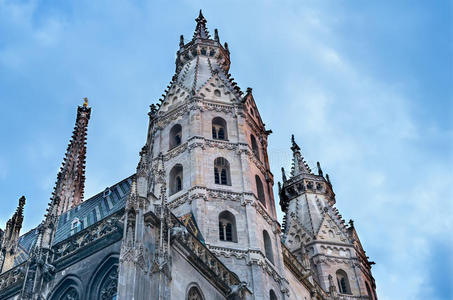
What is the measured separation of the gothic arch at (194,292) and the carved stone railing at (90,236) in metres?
2.63

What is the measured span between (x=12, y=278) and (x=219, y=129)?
443 inches

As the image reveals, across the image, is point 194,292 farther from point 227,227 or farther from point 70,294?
point 227,227

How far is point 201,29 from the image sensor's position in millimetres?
39312

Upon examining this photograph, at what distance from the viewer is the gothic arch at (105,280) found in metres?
18.8

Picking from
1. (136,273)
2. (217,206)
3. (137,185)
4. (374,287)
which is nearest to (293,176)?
(374,287)

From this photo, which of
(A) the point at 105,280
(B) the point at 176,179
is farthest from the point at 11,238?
(A) the point at 105,280

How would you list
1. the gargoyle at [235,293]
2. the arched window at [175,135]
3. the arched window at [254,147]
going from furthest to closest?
the arched window at [254,147]
the arched window at [175,135]
the gargoyle at [235,293]

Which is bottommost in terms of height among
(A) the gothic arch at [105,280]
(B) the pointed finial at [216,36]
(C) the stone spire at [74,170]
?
(A) the gothic arch at [105,280]

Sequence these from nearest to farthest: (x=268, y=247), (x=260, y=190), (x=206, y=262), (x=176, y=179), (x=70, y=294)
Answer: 1. (x=70, y=294)
2. (x=206, y=262)
3. (x=268, y=247)
4. (x=176, y=179)
5. (x=260, y=190)

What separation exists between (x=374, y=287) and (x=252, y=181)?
1451cm

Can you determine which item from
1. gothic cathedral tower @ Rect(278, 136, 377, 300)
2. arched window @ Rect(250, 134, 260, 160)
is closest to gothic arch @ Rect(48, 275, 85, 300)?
arched window @ Rect(250, 134, 260, 160)

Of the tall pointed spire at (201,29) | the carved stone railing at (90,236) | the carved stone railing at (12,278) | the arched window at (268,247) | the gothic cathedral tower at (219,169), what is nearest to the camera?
the carved stone railing at (90,236)

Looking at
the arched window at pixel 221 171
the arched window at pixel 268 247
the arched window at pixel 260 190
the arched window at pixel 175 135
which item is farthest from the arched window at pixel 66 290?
the arched window at pixel 175 135

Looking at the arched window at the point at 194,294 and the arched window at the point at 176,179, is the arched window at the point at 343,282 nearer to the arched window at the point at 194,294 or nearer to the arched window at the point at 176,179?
the arched window at the point at 176,179
